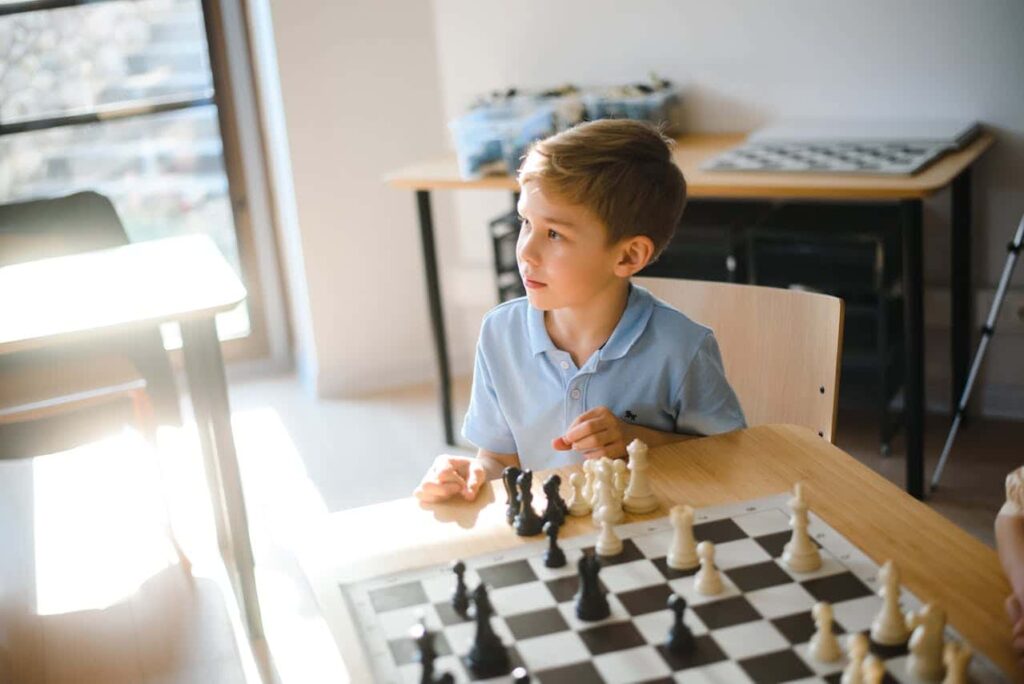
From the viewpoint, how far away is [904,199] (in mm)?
2791

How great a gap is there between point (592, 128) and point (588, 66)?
7.11 ft

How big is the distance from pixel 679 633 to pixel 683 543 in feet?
0.57

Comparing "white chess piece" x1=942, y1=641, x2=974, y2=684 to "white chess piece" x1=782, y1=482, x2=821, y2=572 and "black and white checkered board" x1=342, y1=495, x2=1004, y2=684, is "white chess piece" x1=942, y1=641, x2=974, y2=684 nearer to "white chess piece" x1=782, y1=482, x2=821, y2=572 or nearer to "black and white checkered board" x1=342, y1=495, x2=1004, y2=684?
"black and white checkered board" x1=342, y1=495, x2=1004, y2=684

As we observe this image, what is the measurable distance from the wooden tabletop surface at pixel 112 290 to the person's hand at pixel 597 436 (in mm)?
1057

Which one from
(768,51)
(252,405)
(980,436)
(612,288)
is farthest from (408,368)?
(612,288)

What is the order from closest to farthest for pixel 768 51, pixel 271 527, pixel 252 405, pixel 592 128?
pixel 592 128
pixel 271 527
pixel 768 51
pixel 252 405

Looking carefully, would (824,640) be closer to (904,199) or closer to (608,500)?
(608,500)

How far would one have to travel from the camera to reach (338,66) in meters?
3.93

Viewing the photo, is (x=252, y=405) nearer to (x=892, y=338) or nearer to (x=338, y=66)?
(x=338, y=66)

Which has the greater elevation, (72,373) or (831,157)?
(831,157)

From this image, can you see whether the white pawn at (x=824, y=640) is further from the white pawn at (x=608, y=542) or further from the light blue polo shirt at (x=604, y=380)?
the light blue polo shirt at (x=604, y=380)

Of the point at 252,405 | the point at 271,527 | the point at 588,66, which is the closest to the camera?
the point at 271,527

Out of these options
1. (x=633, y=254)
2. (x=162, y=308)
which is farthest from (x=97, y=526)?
(x=633, y=254)

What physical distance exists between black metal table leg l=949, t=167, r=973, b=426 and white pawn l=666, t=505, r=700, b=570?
7.27ft
